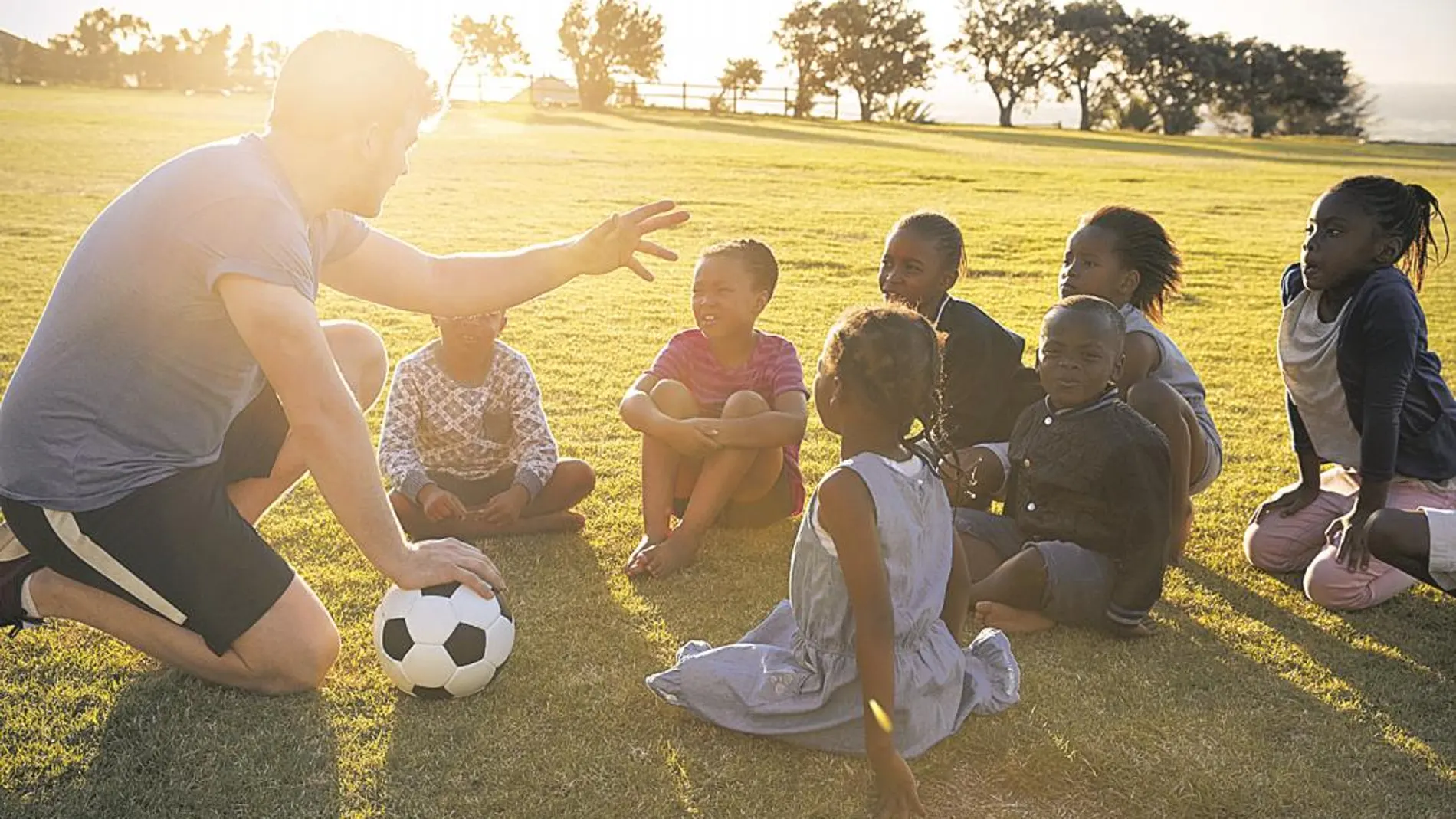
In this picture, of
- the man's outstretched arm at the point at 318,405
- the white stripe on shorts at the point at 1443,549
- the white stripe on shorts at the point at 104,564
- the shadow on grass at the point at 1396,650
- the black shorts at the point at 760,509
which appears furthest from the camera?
the black shorts at the point at 760,509

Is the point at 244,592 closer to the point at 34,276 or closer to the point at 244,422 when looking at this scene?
the point at 244,422

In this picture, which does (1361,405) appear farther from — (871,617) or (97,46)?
(97,46)

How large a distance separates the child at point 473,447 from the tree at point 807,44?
64660 mm

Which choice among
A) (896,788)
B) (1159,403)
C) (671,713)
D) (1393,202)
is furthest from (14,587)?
(1393,202)

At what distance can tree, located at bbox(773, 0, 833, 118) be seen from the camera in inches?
2653

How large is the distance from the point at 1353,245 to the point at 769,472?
2551 millimetres

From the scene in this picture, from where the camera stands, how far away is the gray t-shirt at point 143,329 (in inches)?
130

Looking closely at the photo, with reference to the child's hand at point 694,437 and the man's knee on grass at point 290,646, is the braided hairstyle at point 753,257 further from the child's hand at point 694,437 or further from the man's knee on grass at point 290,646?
the man's knee on grass at point 290,646

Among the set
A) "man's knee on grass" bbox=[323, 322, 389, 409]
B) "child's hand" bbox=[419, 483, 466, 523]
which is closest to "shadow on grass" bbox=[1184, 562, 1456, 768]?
"child's hand" bbox=[419, 483, 466, 523]

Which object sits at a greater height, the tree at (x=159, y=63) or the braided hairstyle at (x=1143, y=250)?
the tree at (x=159, y=63)

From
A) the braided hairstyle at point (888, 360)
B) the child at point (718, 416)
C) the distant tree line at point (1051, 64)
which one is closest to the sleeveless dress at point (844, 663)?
the braided hairstyle at point (888, 360)

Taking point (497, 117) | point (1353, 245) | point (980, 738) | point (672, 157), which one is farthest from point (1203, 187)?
point (497, 117)

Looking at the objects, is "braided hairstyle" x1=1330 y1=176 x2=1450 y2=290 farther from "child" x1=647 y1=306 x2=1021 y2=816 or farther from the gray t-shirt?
the gray t-shirt

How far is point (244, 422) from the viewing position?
4.22 metres
